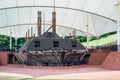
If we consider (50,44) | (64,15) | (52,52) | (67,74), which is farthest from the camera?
(64,15)

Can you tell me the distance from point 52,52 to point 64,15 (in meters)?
18.6

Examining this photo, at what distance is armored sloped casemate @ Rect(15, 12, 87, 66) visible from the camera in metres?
28.0

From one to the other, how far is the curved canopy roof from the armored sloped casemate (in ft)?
25.7

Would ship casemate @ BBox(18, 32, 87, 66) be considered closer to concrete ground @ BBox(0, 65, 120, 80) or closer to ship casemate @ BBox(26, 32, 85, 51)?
ship casemate @ BBox(26, 32, 85, 51)

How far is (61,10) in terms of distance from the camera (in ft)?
142

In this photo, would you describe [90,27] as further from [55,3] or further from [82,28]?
[55,3]

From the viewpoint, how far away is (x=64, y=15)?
150 ft

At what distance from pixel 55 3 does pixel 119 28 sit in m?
13.2

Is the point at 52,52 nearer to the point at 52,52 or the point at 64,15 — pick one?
the point at 52,52

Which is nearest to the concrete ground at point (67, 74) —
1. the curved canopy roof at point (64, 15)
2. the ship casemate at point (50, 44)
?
the ship casemate at point (50, 44)

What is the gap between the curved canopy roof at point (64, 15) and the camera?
38969 mm

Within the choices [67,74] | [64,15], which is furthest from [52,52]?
[64,15]

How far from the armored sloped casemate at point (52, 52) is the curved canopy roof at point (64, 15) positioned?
7.82 meters

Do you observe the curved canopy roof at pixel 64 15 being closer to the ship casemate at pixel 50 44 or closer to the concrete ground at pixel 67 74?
the ship casemate at pixel 50 44
